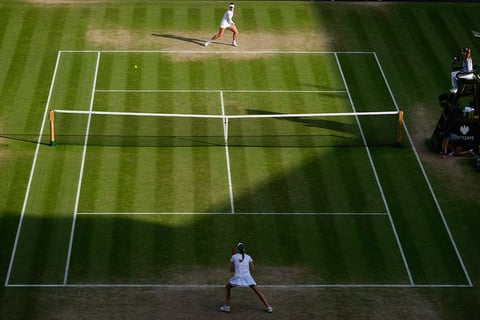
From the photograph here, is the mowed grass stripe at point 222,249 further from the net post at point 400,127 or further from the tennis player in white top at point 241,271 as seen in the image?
the net post at point 400,127

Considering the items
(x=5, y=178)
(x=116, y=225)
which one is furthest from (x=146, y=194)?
(x=5, y=178)

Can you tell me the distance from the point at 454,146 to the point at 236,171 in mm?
8289

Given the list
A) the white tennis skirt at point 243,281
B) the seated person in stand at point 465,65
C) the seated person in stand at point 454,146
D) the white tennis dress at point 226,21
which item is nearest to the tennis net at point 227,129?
the seated person in stand at point 454,146

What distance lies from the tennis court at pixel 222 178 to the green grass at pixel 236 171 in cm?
8

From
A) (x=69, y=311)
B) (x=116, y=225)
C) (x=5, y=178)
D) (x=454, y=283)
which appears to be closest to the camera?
(x=69, y=311)

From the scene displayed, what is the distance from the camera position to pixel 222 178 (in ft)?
143

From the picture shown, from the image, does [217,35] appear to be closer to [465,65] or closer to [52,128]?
[52,128]

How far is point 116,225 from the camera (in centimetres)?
4056

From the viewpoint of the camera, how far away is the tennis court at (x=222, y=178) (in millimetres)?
38656

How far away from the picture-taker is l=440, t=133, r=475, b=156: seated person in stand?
1791 inches

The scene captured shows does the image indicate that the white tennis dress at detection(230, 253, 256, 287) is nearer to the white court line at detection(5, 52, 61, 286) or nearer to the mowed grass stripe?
the mowed grass stripe

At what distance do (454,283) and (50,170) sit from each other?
1502 centimetres

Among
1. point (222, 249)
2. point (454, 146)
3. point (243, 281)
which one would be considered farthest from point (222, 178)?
point (243, 281)

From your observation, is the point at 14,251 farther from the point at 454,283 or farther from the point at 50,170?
the point at 454,283
